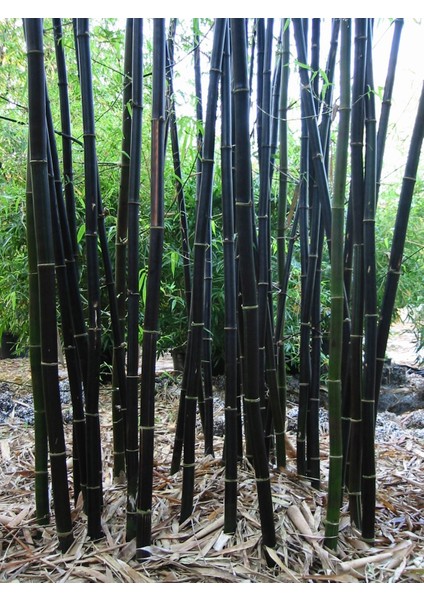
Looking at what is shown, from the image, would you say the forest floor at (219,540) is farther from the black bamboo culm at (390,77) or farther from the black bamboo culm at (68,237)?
the black bamboo culm at (390,77)

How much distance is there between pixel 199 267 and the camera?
3.93 feet

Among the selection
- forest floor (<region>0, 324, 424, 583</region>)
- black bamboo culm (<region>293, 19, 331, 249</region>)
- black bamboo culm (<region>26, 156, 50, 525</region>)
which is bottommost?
forest floor (<region>0, 324, 424, 583</region>)

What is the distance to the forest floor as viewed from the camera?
45.4 inches

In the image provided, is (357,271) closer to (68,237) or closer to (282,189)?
(282,189)

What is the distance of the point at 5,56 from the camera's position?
99.8 inches

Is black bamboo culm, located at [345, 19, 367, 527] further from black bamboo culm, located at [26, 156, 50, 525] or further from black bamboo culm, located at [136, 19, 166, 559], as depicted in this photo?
black bamboo culm, located at [26, 156, 50, 525]

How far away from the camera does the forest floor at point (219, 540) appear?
115cm

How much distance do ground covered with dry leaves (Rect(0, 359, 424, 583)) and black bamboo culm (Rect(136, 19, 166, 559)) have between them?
0.29 feet

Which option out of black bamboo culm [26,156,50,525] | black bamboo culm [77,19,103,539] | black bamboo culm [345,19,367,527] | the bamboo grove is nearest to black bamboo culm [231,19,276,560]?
the bamboo grove

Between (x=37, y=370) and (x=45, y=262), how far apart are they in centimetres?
30

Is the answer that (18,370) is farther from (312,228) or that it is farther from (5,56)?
(312,228)

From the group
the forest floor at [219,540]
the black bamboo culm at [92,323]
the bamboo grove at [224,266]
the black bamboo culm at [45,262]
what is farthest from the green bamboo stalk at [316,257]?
the black bamboo culm at [45,262]

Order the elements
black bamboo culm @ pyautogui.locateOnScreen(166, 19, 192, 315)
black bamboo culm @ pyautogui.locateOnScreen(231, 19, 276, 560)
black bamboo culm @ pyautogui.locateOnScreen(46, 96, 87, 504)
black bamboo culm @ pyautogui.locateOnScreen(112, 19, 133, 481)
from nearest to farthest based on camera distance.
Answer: black bamboo culm @ pyautogui.locateOnScreen(231, 19, 276, 560) → black bamboo culm @ pyautogui.locateOnScreen(46, 96, 87, 504) → black bamboo culm @ pyautogui.locateOnScreen(112, 19, 133, 481) → black bamboo culm @ pyautogui.locateOnScreen(166, 19, 192, 315)

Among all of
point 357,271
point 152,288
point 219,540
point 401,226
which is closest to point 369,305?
point 357,271
